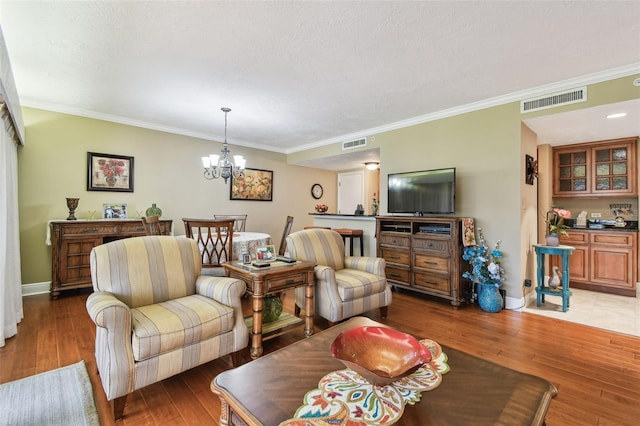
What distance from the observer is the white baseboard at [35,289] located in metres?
3.84

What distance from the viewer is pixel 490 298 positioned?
11.1 ft

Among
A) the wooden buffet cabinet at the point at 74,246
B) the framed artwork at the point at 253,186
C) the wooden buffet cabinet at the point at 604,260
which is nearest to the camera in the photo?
the wooden buffet cabinet at the point at 74,246

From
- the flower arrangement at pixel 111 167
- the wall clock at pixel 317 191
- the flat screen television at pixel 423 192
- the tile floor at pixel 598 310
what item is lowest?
the tile floor at pixel 598 310

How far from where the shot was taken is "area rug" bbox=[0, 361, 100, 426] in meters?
1.58

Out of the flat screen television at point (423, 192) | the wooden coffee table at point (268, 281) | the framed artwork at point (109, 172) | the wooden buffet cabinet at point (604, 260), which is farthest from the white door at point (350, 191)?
the wooden coffee table at point (268, 281)

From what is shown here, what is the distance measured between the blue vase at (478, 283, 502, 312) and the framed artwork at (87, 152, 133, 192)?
17.4ft

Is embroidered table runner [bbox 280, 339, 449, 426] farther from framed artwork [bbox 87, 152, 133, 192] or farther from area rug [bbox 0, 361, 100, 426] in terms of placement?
framed artwork [bbox 87, 152, 133, 192]

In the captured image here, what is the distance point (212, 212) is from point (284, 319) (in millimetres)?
3558

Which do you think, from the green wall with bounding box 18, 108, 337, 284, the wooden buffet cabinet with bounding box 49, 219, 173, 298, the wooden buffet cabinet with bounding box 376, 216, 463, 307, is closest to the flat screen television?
the wooden buffet cabinet with bounding box 376, 216, 463, 307

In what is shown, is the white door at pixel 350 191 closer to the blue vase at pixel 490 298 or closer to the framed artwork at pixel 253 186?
the framed artwork at pixel 253 186

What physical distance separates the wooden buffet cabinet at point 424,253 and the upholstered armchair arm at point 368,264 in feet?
2.97

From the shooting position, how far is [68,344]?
8.15 feet

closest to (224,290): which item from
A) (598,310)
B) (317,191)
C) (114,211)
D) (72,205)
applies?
(72,205)

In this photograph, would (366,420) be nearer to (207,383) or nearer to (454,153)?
(207,383)
